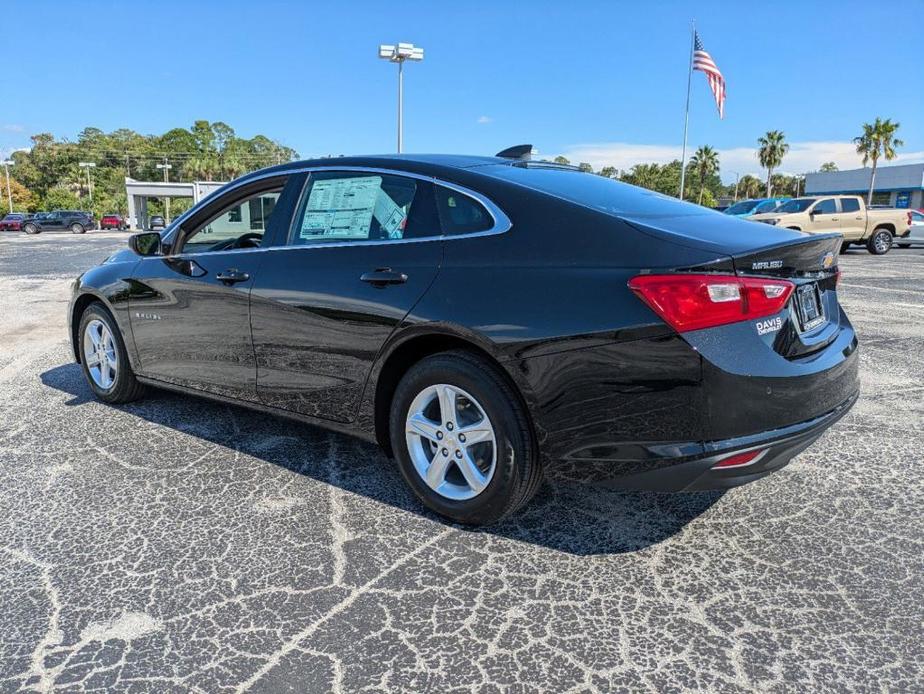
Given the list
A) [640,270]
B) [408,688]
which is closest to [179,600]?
[408,688]

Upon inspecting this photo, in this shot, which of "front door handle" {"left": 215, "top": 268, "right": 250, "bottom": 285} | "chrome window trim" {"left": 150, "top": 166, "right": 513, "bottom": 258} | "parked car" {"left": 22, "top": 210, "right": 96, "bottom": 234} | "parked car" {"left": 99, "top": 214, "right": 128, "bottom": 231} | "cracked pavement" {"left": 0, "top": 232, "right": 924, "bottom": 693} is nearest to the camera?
"cracked pavement" {"left": 0, "top": 232, "right": 924, "bottom": 693}

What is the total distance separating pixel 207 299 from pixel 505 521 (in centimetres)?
206

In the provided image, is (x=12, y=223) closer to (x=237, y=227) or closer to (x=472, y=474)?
(x=237, y=227)

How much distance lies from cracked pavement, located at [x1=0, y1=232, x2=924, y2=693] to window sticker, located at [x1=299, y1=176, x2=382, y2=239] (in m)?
1.22

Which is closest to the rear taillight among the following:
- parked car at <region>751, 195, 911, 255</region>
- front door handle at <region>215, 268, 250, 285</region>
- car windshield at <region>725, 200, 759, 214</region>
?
front door handle at <region>215, 268, 250, 285</region>

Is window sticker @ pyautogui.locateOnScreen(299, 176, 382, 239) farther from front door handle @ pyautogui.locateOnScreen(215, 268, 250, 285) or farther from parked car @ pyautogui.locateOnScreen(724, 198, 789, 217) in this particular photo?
parked car @ pyautogui.locateOnScreen(724, 198, 789, 217)

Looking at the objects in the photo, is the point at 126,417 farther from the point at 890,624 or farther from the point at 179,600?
the point at 890,624

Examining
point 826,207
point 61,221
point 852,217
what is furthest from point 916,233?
point 61,221

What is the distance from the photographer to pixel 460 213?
294 cm

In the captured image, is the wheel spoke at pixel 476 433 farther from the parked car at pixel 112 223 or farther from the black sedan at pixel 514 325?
the parked car at pixel 112 223

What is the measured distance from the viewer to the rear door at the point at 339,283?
298 centimetres

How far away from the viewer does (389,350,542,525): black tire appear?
265 centimetres

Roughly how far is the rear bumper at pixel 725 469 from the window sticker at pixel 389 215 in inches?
56.7

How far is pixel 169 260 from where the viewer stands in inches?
162
